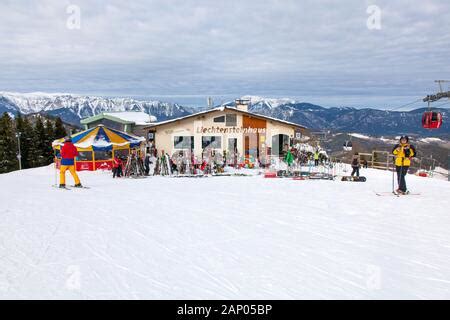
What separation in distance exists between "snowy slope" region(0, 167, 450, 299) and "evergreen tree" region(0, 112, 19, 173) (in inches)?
1746

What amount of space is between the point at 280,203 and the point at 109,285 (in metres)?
5.68

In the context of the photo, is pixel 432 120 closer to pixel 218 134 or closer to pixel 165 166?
pixel 218 134

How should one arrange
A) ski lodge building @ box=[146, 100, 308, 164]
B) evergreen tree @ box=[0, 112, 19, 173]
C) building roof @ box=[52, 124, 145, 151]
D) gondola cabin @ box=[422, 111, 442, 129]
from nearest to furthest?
1. building roof @ box=[52, 124, 145, 151]
2. gondola cabin @ box=[422, 111, 442, 129]
3. ski lodge building @ box=[146, 100, 308, 164]
4. evergreen tree @ box=[0, 112, 19, 173]

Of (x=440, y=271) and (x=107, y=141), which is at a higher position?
(x=107, y=141)

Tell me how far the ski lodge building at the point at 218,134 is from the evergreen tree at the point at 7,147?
3109 centimetres

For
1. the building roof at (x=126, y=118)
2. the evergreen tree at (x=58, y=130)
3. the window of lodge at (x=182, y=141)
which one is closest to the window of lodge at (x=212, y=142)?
the window of lodge at (x=182, y=141)

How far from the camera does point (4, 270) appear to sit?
429cm

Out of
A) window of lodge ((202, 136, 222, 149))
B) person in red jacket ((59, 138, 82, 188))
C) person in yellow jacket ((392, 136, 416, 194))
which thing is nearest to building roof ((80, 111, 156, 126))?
window of lodge ((202, 136, 222, 149))

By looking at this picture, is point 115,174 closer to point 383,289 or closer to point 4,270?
point 4,270

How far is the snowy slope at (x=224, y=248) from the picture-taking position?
3930 millimetres

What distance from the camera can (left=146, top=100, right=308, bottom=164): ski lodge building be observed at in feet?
86.7

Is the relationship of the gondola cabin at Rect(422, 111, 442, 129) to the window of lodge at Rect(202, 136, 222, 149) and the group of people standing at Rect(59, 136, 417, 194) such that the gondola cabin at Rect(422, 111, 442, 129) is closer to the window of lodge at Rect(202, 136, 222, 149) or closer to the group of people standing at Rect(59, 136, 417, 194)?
the window of lodge at Rect(202, 136, 222, 149)
